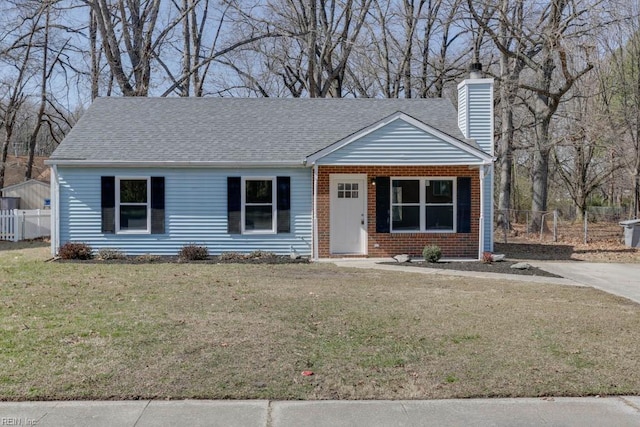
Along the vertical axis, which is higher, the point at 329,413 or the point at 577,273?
the point at 577,273

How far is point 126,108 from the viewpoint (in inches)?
719

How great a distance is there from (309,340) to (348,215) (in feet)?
31.0

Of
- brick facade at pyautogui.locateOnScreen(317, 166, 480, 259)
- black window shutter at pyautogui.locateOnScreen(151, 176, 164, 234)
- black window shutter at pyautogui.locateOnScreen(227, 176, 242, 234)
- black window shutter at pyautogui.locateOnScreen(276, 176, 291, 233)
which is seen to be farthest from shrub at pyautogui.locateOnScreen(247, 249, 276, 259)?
black window shutter at pyautogui.locateOnScreen(151, 176, 164, 234)

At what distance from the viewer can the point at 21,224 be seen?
70.7ft

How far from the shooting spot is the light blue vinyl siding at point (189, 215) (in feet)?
50.4

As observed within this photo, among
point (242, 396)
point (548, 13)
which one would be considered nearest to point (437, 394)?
point (242, 396)

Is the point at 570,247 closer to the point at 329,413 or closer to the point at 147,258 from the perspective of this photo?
the point at 147,258

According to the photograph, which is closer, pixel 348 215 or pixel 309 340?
pixel 309 340

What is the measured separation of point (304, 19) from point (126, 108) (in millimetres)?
14838

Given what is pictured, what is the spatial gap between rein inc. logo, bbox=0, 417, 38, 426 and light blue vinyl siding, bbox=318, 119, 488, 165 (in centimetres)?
1121

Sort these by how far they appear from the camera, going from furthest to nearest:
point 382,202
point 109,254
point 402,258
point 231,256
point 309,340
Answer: point 382,202, point 231,256, point 109,254, point 402,258, point 309,340

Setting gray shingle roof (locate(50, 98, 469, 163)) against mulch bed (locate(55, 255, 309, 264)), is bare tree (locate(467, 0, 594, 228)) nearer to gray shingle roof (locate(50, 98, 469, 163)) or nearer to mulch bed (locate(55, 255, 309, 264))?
gray shingle roof (locate(50, 98, 469, 163))

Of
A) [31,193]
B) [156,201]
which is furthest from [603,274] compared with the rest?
[31,193]

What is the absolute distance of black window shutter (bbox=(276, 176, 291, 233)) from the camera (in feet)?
51.1
